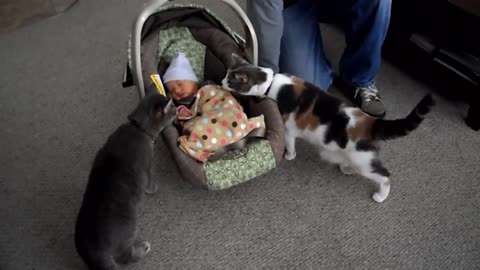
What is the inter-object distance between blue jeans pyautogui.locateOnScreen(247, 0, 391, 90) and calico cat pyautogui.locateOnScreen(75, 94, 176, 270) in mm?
492

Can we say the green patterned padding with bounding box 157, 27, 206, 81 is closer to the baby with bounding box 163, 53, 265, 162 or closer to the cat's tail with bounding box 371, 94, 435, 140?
the baby with bounding box 163, 53, 265, 162

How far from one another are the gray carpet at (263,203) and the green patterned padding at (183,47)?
35cm

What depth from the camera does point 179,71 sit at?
1.47 m

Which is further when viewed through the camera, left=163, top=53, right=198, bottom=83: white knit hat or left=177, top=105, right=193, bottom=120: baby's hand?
left=163, top=53, right=198, bottom=83: white knit hat

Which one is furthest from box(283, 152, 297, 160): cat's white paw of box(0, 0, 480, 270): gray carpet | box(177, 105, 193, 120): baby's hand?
box(177, 105, 193, 120): baby's hand

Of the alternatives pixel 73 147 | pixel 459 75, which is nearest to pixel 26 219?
pixel 73 147

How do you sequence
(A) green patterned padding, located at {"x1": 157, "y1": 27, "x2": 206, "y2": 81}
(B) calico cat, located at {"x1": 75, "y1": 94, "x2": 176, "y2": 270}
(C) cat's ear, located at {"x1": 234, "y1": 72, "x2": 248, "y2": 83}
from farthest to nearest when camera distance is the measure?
(A) green patterned padding, located at {"x1": 157, "y1": 27, "x2": 206, "y2": 81}
(C) cat's ear, located at {"x1": 234, "y1": 72, "x2": 248, "y2": 83}
(B) calico cat, located at {"x1": 75, "y1": 94, "x2": 176, "y2": 270}

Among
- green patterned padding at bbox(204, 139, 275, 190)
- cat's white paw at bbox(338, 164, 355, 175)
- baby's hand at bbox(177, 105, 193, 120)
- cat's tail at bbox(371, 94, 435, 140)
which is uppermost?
cat's tail at bbox(371, 94, 435, 140)

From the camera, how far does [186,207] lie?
53.8 inches

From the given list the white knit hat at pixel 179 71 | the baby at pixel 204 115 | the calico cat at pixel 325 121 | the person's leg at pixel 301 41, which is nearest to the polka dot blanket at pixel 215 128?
the baby at pixel 204 115

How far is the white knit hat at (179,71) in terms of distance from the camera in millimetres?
1460

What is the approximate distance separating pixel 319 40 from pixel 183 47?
2.09 feet

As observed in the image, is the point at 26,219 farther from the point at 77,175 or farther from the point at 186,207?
the point at 186,207

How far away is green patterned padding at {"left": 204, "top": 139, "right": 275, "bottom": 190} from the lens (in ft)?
3.89
